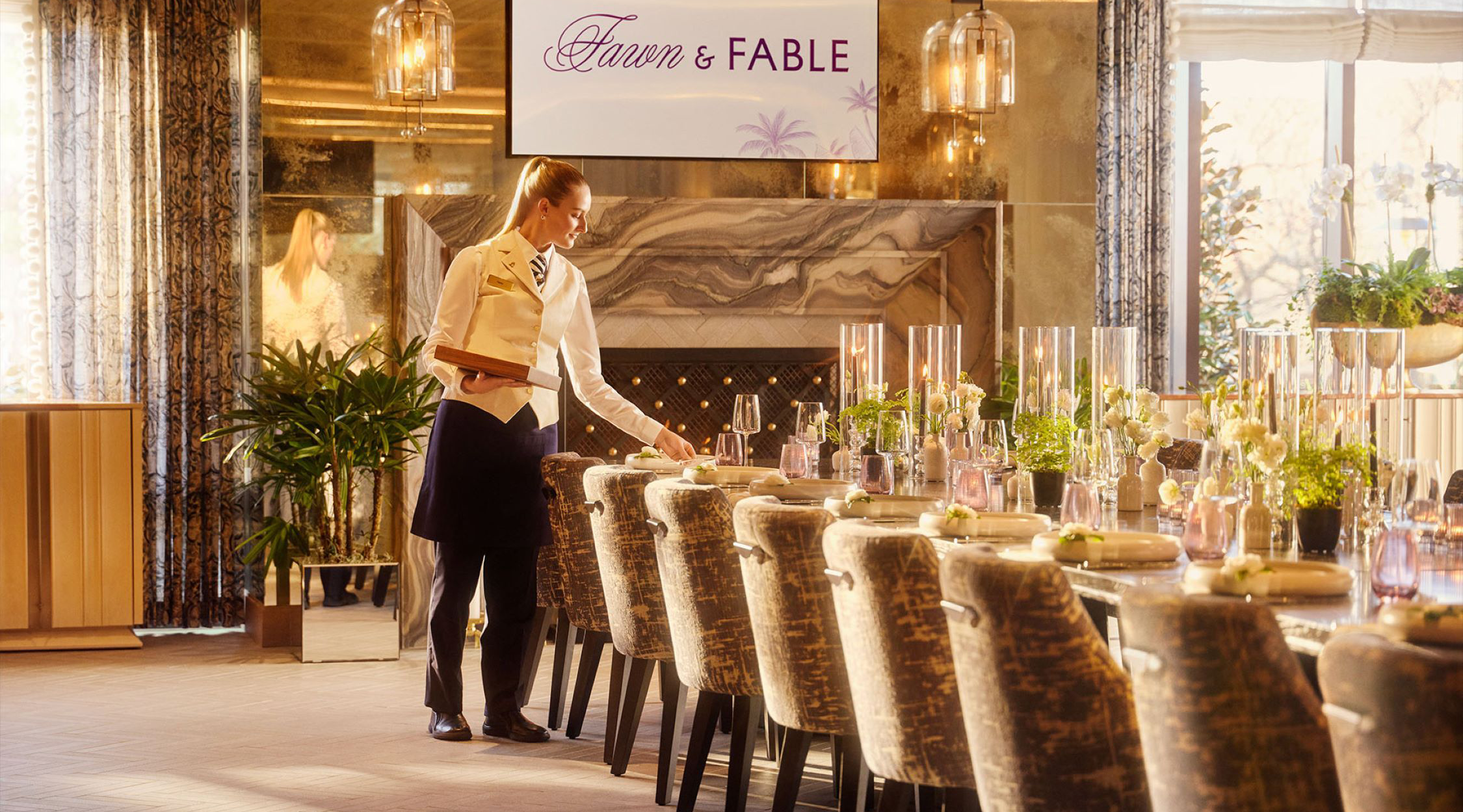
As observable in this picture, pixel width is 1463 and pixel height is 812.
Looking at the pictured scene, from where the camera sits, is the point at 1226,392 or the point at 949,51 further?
the point at 949,51

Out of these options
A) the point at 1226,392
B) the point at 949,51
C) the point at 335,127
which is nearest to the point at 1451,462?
the point at 949,51

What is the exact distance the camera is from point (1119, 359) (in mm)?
4000

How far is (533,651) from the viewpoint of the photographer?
512cm

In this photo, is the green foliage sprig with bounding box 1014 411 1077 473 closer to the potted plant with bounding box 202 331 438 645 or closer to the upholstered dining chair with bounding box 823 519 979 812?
the upholstered dining chair with bounding box 823 519 979 812

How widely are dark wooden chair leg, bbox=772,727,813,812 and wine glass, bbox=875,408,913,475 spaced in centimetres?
128

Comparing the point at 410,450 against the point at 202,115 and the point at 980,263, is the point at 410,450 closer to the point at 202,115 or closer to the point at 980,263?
the point at 202,115

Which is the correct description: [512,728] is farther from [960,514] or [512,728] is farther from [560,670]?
[960,514]

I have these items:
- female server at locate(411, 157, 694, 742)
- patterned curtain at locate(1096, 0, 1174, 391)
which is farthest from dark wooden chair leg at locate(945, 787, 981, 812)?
patterned curtain at locate(1096, 0, 1174, 391)

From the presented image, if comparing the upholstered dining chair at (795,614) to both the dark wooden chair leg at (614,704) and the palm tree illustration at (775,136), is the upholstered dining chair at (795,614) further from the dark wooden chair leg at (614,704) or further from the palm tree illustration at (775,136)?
the palm tree illustration at (775,136)

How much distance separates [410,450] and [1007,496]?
10.2 feet

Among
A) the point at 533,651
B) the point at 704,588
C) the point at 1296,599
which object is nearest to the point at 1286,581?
the point at 1296,599

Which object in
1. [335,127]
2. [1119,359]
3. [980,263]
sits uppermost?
[335,127]

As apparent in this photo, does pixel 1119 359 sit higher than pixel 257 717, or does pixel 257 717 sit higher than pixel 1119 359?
pixel 1119 359

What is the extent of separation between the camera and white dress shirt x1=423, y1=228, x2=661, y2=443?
15.0ft
